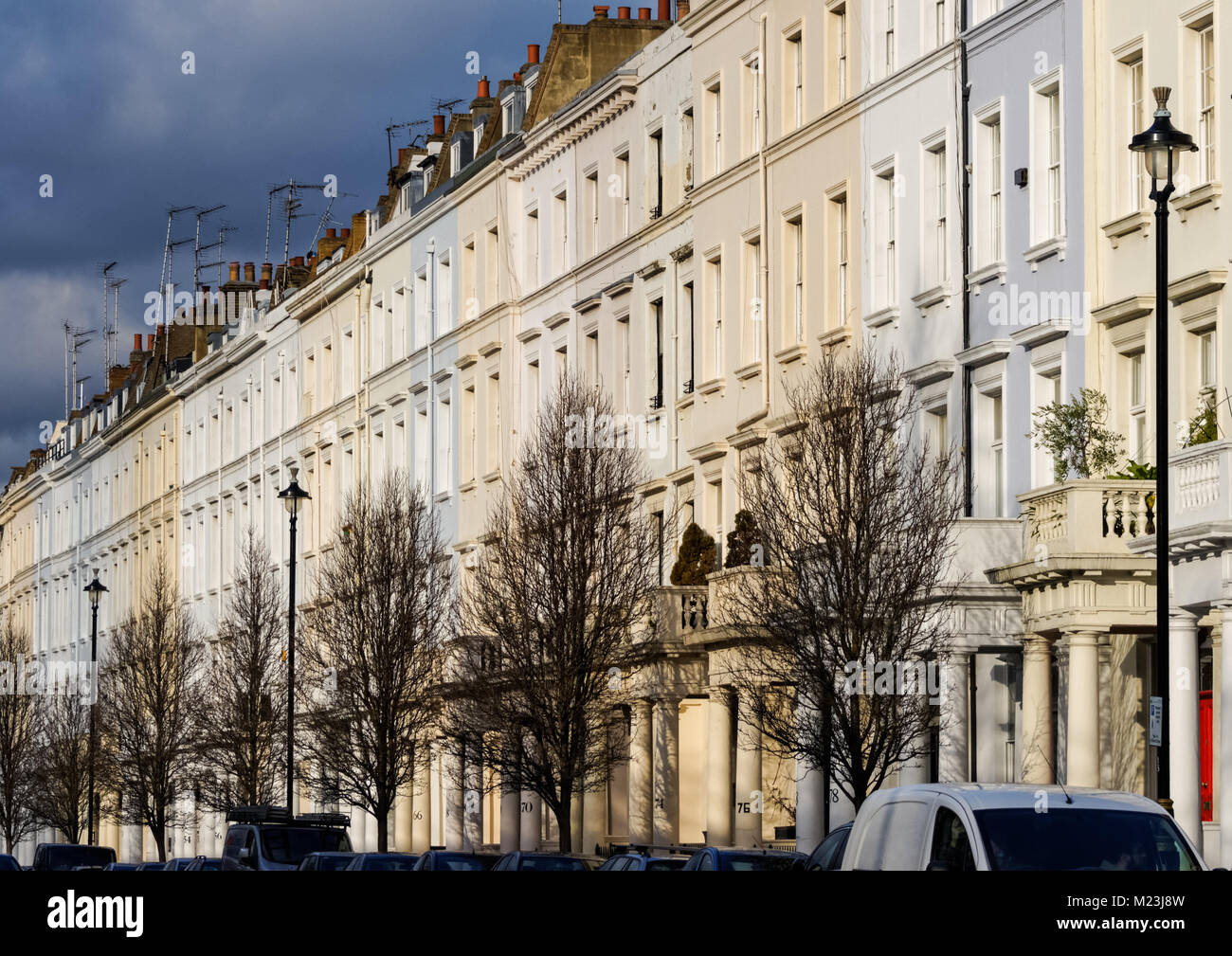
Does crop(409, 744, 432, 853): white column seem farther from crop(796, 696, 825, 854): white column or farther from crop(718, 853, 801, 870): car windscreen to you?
crop(718, 853, 801, 870): car windscreen

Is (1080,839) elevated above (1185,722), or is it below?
below

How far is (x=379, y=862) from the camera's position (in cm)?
3456

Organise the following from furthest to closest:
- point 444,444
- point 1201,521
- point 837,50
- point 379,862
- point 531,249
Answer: point 444,444, point 531,249, point 837,50, point 379,862, point 1201,521

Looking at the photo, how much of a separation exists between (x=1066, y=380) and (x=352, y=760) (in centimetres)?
2540

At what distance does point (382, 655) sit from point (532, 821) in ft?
16.9

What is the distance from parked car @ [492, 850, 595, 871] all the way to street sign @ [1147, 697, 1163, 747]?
314 inches

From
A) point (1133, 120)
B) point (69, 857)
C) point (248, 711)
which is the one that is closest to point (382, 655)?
point (69, 857)

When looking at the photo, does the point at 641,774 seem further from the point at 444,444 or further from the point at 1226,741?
the point at 1226,741

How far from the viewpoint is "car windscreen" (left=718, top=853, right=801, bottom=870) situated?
2711 centimetres

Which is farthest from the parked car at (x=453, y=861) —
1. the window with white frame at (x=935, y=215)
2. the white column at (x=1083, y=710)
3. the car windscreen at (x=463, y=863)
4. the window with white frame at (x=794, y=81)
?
the window with white frame at (x=794, y=81)

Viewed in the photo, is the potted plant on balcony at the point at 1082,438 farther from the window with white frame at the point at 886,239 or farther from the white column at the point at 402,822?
the white column at the point at 402,822

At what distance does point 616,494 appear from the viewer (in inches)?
1852

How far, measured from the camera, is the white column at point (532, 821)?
182ft

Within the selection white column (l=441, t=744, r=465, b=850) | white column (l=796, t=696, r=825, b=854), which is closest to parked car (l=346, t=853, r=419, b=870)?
white column (l=796, t=696, r=825, b=854)
